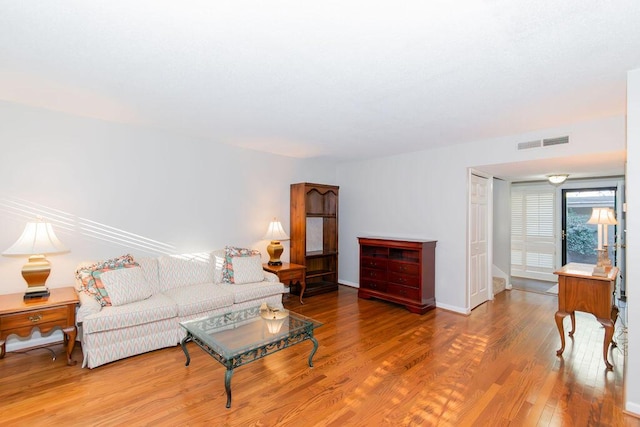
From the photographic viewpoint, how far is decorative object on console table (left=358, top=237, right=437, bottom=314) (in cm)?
434

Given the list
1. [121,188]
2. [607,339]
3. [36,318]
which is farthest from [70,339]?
[607,339]

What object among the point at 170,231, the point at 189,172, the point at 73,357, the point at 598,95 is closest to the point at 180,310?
the point at 73,357

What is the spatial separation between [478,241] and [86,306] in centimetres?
499

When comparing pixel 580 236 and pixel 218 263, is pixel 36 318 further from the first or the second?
pixel 580 236

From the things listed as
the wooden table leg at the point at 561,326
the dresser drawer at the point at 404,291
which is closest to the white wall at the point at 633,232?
the wooden table leg at the point at 561,326

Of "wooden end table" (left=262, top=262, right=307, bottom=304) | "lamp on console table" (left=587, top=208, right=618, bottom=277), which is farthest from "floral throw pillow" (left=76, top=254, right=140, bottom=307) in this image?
"lamp on console table" (left=587, top=208, right=618, bottom=277)

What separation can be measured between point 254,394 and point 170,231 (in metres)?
2.52

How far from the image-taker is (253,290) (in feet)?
12.4

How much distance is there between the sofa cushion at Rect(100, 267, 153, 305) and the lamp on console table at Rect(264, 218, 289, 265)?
183cm

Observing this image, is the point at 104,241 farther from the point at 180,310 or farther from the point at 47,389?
the point at 47,389

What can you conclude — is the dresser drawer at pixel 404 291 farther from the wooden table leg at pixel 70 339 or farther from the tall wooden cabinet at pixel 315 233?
the wooden table leg at pixel 70 339

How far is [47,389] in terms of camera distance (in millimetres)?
2375

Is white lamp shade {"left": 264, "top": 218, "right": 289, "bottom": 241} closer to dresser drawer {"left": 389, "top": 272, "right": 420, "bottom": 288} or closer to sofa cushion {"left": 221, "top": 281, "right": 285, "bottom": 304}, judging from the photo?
sofa cushion {"left": 221, "top": 281, "right": 285, "bottom": 304}

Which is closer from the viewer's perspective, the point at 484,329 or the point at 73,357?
the point at 73,357
